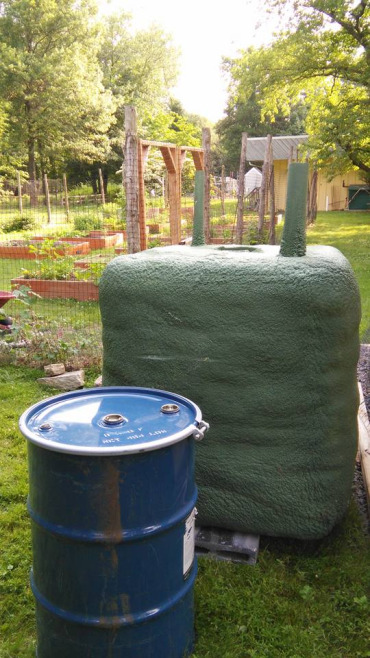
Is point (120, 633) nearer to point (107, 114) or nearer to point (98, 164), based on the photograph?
point (107, 114)

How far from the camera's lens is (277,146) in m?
27.4

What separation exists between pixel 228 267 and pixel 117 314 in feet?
2.28

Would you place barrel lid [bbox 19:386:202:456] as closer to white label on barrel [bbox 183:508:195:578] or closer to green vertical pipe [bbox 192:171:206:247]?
white label on barrel [bbox 183:508:195:578]

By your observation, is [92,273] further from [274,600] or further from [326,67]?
[326,67]

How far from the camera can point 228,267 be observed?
116 inches

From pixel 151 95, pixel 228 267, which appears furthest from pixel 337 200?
pixel 228 267

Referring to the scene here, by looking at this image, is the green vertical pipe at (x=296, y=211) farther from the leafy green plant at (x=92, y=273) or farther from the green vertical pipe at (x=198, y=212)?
the leafy green plant at (x=92, y=273)

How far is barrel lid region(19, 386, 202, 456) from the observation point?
1.96 metres

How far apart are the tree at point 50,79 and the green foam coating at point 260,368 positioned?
30023mm

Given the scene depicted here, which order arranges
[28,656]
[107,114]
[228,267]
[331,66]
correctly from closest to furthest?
[28,656] < [228,267] < [331,66] < [107,114]

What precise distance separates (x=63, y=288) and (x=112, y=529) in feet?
26.4

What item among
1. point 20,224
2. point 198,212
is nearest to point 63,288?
point 198,212

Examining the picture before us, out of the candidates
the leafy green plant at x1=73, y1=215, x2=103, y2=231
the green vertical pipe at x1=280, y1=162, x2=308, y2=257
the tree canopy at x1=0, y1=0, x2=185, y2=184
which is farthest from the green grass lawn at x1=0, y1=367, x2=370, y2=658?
the tree canopy at x1=0, y1=0, x2=185, y2=184

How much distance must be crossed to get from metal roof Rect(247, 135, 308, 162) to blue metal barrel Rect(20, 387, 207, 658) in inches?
981
